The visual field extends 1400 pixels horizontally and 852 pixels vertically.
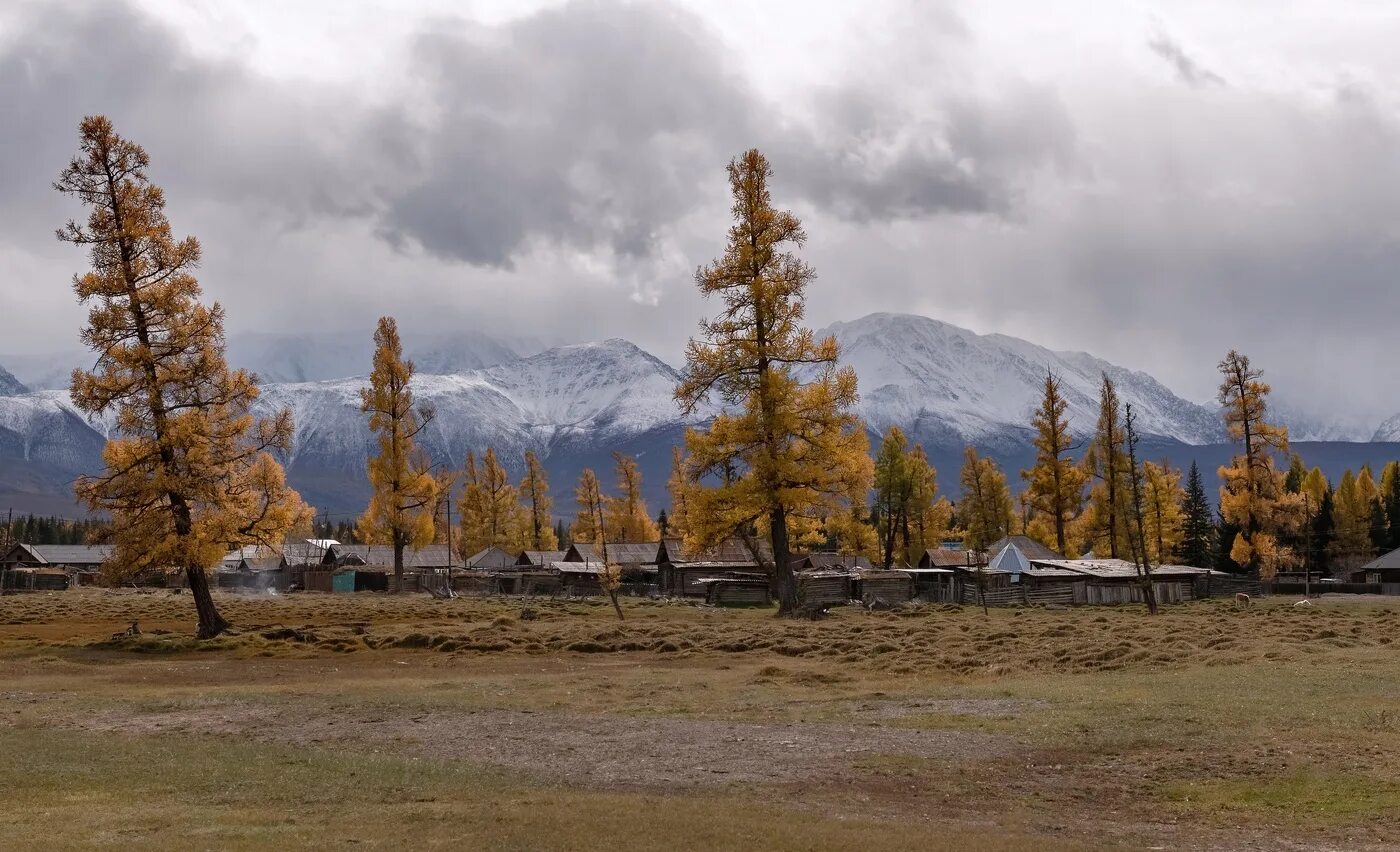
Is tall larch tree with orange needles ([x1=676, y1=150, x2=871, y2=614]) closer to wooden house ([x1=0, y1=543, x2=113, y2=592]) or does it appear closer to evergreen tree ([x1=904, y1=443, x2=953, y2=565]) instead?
evergreen tree ([x1=904, y1=443, x2=953, y2=565])

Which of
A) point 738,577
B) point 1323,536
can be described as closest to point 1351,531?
point 1323,536

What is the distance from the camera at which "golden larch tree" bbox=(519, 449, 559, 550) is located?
124m

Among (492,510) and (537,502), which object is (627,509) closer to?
(537,502)

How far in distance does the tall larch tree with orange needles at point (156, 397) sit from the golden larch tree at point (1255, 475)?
60468 mm

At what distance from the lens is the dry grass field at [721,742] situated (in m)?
13.2

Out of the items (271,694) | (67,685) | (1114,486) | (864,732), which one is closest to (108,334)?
(67,685)

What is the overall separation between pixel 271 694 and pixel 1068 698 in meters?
17.9

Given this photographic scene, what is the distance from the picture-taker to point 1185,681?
2597cm

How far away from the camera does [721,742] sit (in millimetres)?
19594

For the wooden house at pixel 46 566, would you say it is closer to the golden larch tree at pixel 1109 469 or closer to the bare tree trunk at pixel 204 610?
the bare tree trunk at pixel 204 610

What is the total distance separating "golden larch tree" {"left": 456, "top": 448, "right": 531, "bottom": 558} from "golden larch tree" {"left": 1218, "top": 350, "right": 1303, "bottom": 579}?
73.4 meters

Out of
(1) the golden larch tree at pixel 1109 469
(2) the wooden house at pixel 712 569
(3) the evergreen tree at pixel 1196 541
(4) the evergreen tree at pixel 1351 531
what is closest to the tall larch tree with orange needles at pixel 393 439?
(2) the wooden house at pixel 712 569

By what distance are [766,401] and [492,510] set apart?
8470cm

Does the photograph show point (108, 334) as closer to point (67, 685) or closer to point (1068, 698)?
point (67, 685)
